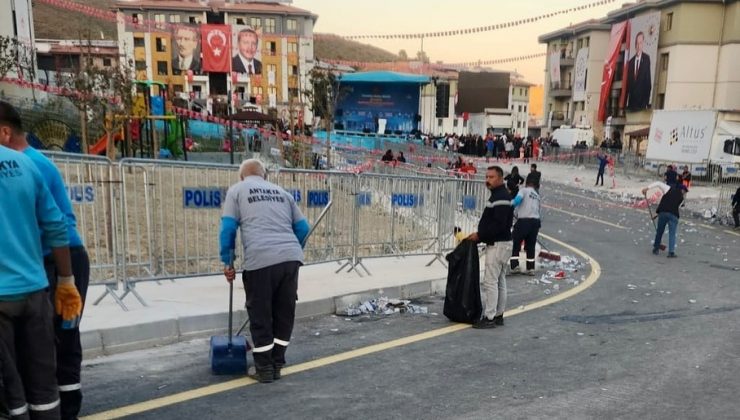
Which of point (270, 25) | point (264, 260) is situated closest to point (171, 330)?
point (264, 260)

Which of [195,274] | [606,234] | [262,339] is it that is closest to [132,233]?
[195,274]

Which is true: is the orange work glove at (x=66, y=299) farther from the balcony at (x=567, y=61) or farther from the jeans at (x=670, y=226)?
the balcony at (x=567, y=61)

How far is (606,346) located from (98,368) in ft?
16.0

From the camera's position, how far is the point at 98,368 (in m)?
4.74

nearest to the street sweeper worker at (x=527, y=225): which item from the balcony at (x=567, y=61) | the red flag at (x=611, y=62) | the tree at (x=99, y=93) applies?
the tree at (x=99, y=93)

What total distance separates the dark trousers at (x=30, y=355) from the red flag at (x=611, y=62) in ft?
203

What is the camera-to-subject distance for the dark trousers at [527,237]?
31.9 feet

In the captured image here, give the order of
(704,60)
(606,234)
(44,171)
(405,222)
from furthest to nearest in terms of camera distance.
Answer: (704,60) < (606,234) < (405,222) < (44,171)

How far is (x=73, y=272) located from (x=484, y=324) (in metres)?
4.31

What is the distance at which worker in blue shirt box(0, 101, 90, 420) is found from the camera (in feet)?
11.0

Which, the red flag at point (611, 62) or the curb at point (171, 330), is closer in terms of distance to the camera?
the curb at point (171, 330)

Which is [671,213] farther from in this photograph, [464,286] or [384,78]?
[384,78]

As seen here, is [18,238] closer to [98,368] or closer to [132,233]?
[98,368]

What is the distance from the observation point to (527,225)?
9.87 metres
